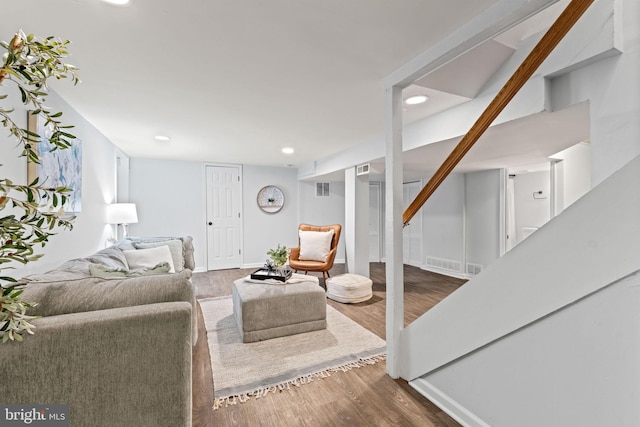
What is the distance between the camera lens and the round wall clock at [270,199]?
5980 millimetres

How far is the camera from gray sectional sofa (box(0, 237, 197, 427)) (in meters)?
1.00

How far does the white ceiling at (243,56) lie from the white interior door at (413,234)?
10.6 feet

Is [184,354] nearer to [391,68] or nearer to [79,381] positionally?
[79,381]

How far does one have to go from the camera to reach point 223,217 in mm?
5676

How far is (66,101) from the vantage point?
8.02ft

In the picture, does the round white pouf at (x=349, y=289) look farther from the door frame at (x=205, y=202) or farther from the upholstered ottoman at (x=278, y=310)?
the door frame at (x=205, y=202)

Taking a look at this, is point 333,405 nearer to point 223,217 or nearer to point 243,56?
point 243,56

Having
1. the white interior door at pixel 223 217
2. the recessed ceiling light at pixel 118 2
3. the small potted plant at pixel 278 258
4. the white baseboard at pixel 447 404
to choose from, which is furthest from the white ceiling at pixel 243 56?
the white interior door at pixel 223 217

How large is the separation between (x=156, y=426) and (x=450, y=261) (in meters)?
5.06

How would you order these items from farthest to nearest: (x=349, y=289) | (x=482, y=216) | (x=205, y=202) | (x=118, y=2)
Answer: (x=205, y=202) → (x=482, y=216) → (x=349, y=289) → (x=118, y=2)

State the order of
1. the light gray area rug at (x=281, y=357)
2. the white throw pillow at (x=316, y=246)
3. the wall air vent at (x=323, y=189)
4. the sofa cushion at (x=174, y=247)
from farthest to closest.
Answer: the wall air vent at (x=323, y=189) → the white throw pillow at (x=316, y=246) → the sofa cushion at (x=174, y=247) → the light gray area rug at (x=281, y=357)

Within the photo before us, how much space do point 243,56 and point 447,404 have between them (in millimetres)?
2481

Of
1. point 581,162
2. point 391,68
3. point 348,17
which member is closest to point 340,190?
point 581,162

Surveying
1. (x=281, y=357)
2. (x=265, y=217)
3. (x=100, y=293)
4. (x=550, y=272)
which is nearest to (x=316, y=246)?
(x=265, y=217)
